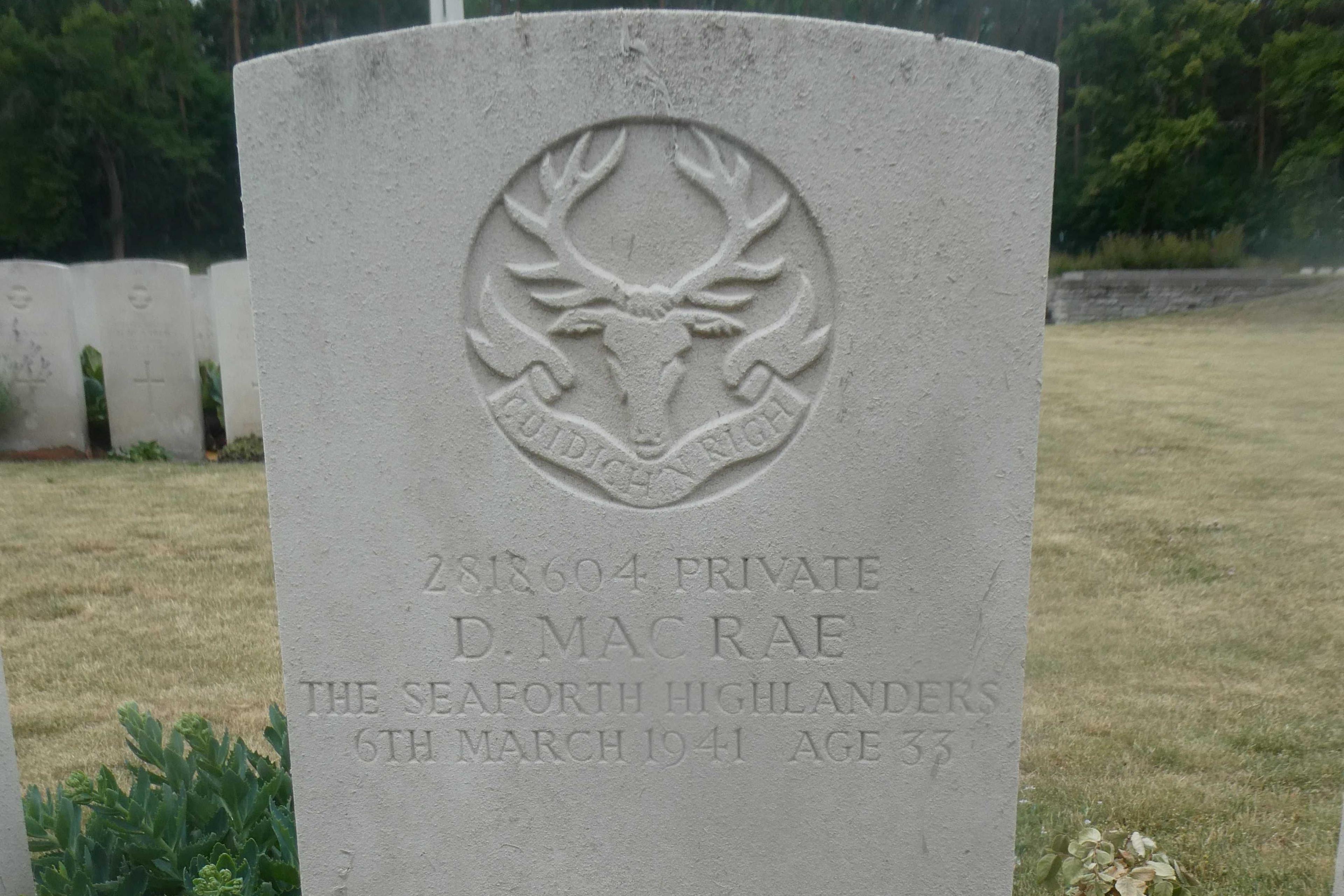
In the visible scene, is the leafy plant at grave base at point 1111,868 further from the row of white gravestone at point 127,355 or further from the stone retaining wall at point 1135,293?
the stone retaining wall at point 1135,293

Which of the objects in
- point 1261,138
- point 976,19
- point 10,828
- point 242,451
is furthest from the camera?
point 976,19

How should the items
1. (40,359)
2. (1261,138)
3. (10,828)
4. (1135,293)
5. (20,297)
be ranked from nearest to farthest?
(10,828) → (20,297) → (40,359) → (1261,138) → (1135,293)

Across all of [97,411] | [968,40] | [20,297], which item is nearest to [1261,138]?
[968,40]

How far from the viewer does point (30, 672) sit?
4.27 m

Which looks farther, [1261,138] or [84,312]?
[1261,138]

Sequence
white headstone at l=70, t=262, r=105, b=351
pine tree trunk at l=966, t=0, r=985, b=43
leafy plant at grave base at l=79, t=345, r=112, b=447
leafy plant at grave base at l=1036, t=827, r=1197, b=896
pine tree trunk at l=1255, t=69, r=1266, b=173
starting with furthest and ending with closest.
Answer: pine tree trunk at l=966, t=0, r=985, b=43 < pine tree trunk at l=1255, t=69, r=1266, b=173 < white headstone at l=70, t=262, r=105, b=351 < leafy plant at grave base at l=79, t=345, r=112, b=447 < leafy plant at grave base at l=1036, t=827, r=1197, b=896

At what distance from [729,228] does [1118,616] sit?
381 centimetres

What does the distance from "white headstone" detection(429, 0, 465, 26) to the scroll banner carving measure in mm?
5548

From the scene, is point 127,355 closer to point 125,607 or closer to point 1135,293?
point 125,607

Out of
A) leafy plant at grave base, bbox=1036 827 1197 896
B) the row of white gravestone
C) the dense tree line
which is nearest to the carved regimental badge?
leafy plant at grave base, bbox=1036 827 1197 896

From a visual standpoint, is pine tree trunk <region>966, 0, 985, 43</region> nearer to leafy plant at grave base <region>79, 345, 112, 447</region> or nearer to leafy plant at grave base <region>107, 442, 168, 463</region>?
leafy plant at grave base <region>107, 442, 168, 463</region>

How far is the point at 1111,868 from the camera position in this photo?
95.4 inches

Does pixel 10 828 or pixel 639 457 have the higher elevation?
pixel 639 457

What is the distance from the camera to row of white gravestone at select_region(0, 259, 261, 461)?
7.83 metres
